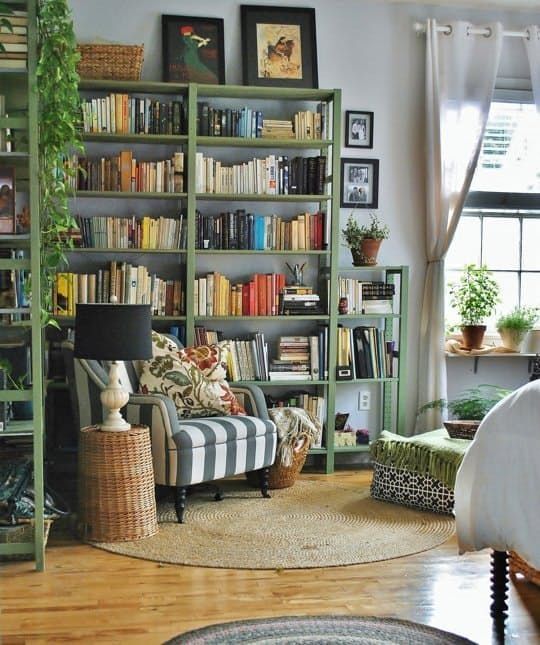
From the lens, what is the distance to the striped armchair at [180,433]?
471 cm

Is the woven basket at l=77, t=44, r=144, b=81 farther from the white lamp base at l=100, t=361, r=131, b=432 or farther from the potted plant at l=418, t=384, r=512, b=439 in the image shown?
the potted plant at l=418, t=384, r=512, b=439

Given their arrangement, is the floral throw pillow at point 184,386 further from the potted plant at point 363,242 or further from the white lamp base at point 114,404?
the potted plant at point 363,242

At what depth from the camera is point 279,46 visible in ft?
19.8

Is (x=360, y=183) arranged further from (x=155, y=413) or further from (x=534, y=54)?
(x=155, y=413)

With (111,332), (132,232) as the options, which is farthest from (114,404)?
(132,232)

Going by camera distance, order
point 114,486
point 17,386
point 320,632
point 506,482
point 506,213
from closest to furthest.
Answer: point 506,482 → point 320,632 → point 17,386 → point 114,486 → point 506,213

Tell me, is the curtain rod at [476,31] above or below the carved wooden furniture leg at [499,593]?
above

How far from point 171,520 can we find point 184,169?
2.11 meters

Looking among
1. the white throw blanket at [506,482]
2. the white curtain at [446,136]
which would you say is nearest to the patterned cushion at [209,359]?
the white curtain at [446,136]

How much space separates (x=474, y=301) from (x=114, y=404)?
9.12 feet

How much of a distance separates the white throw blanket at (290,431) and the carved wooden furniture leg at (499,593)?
7.19 feet

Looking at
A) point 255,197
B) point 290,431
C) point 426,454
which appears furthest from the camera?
point 255,197

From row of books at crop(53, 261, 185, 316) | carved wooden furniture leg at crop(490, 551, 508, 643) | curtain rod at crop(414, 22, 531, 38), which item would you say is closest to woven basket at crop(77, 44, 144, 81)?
row of books at crop(53, 261, 185, 316)

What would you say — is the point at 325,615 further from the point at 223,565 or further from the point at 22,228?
the point at 22,228
